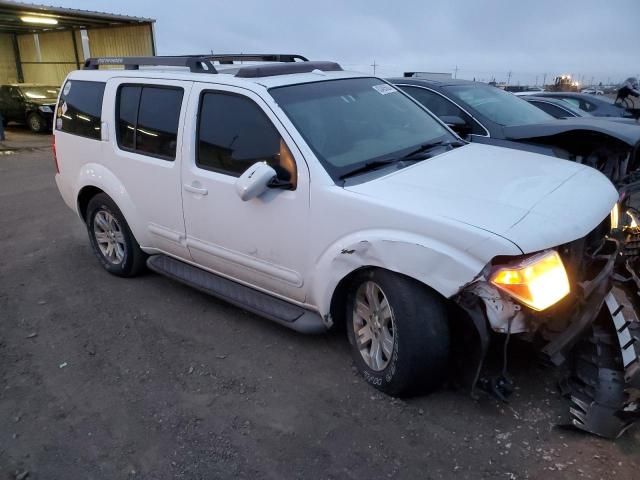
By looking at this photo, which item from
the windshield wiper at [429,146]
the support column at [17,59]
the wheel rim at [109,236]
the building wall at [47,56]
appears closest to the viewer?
the windshield wiper at [429,146]

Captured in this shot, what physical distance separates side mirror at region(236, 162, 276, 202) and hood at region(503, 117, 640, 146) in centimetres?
345

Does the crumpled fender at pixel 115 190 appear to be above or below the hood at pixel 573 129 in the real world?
below

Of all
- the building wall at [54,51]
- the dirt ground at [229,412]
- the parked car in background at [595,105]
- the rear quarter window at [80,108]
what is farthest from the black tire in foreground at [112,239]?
the building wall at [54,51]

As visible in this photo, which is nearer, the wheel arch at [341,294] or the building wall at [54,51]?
the wheel arch at [341,294]

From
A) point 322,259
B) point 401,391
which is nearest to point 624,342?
point 401,391

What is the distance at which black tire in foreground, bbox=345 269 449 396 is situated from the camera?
274 centimetres

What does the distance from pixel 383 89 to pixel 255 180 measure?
1.61 metres

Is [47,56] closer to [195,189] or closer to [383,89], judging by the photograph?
[195,189]

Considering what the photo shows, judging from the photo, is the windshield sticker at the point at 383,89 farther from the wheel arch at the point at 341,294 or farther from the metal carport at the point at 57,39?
the metal carport at the point at 57,39

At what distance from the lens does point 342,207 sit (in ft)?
9.67

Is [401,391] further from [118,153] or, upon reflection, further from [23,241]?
[23,241]

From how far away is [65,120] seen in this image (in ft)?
16.1

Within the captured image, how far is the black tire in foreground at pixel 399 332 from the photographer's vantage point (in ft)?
9.00

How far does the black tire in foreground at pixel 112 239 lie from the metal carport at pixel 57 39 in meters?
14.1
